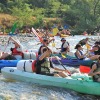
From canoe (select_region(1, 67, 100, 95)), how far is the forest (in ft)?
96.7

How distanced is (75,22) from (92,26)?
9.72 feet

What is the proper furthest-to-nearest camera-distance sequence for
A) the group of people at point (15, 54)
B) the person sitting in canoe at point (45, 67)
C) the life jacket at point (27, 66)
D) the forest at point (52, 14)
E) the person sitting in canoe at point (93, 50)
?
the forest at point (52, 14)
the person sitting in canoe at point (93, 50)
the group of people at point (15, 54)
the life jacket at point (27, 66)
the person sitting in canoe at point (45, 67)

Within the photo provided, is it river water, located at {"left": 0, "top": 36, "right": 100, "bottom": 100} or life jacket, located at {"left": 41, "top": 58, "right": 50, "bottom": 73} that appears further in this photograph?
life jacket, located at {"left": 41, "top": 58, "right": 50, "bottom": 73}

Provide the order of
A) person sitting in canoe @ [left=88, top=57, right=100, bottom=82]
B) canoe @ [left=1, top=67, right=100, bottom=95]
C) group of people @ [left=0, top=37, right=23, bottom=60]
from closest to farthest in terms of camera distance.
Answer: person sitting in canoe @ [left=88, top=57, right=100, bottom=82]
canoe @ [left=1, top=67, right=100, bottom=95]
group of people @ [left=0, top=37, right=23, bottom=60]

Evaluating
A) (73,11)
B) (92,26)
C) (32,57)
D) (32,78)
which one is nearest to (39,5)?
(73,11)

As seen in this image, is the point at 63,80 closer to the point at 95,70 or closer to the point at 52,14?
the point at 95,70

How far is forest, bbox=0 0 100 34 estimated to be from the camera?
1629 inches

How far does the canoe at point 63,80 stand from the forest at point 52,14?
29.5 metres

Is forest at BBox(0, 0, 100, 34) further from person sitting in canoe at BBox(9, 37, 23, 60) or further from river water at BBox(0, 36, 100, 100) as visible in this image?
river water at BBox(0, 36, 100, 100)

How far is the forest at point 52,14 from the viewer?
136 feet

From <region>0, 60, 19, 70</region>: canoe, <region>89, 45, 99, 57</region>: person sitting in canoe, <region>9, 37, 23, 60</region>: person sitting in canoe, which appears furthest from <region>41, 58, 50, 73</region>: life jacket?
<region>89, 45, 99, 57</region>: person sitting in canoe

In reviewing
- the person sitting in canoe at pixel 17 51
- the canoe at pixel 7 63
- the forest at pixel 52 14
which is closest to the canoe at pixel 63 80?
the canoe at pixel 7 63

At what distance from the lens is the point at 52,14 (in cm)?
4878

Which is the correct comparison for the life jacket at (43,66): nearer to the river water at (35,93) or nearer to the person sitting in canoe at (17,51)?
the river water at (35,93)
